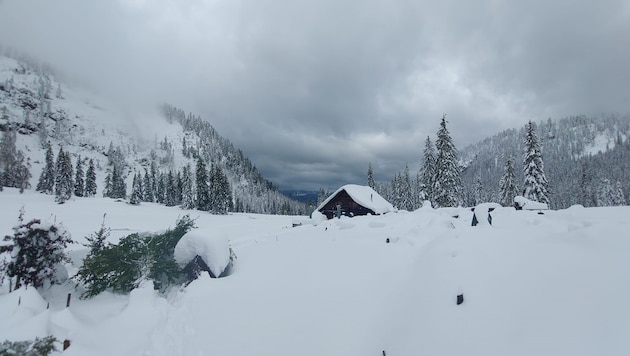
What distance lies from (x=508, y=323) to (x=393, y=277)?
3.76 metres

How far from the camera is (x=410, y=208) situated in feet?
209

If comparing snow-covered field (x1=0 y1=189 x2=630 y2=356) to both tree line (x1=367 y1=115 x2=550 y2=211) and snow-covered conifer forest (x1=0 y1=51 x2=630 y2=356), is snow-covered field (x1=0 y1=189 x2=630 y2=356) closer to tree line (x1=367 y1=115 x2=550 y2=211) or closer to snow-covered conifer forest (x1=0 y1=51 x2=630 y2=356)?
snow-covered conifer forest (x1=0 y1=51 x2=630 y2=356)

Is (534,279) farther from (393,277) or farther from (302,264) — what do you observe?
(302,264)

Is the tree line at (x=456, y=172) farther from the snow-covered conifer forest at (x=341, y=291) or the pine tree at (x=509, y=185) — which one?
the snow-covered conifer forest at (x=341, y=291)

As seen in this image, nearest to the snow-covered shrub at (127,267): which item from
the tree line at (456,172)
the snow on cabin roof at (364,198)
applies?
the snow on cabin roof at (364,198)

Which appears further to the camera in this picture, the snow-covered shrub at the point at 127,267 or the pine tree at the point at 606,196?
the pine tree at the point at 606,196

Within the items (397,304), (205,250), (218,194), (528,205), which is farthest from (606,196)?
(205,250)

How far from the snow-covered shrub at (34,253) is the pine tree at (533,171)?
40.5m

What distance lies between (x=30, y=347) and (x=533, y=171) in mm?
42362

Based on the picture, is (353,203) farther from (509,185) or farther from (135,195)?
(135,195)

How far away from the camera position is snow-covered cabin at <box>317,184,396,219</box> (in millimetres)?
33844

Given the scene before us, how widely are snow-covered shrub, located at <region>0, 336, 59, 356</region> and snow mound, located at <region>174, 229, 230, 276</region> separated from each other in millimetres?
4498

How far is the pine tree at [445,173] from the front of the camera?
1403 inches

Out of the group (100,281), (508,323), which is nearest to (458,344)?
(508,323)
